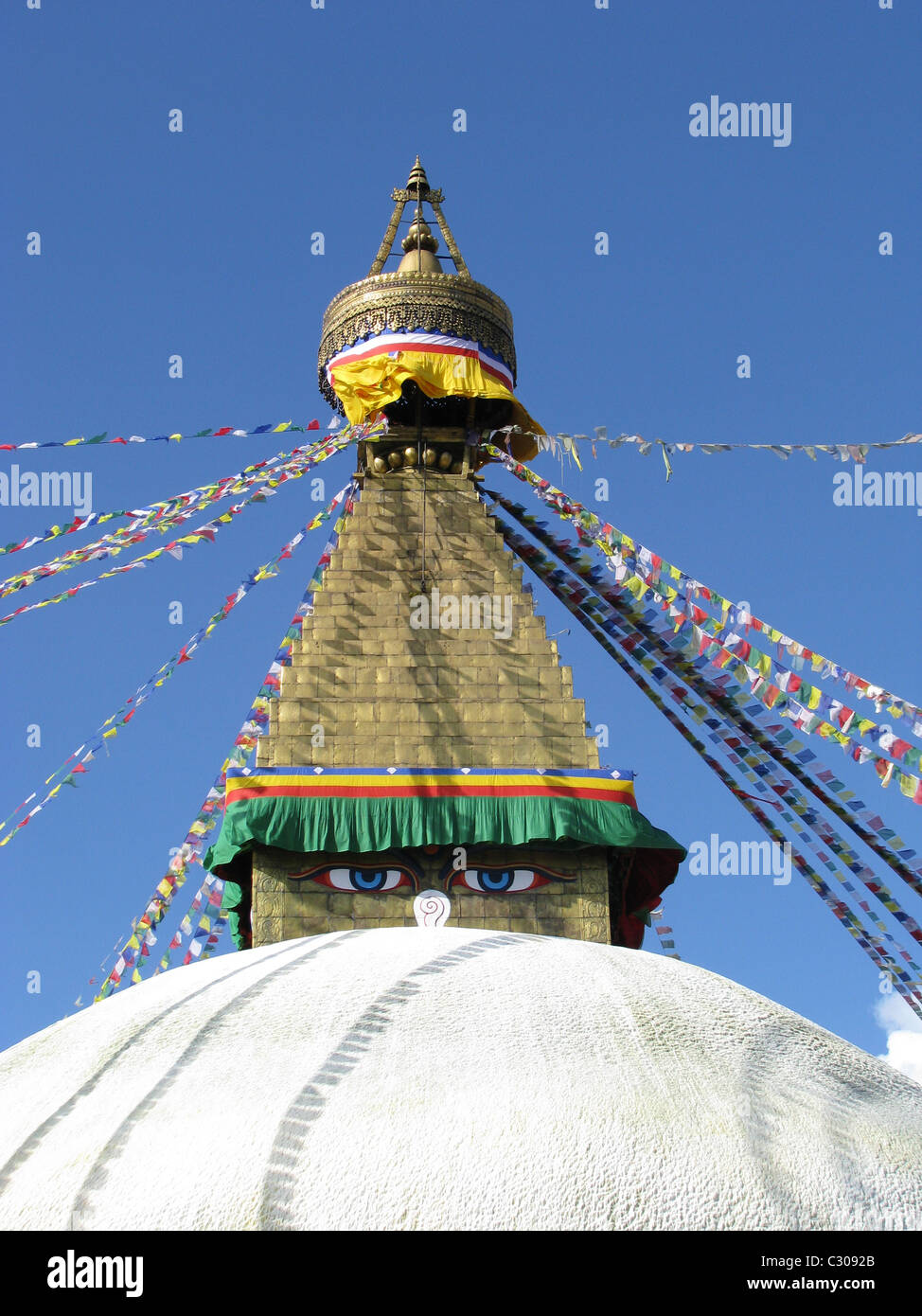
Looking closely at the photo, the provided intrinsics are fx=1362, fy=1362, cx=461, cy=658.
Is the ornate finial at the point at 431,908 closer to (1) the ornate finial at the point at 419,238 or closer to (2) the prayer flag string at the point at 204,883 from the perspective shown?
(2) the prayer flag string at the point at 204,883

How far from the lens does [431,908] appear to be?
11.1 meters

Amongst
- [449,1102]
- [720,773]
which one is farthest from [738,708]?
[449,1102]

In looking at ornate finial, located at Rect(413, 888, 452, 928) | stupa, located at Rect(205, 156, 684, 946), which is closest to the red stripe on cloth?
stupa, located at Rect(205, 156, 684, 946)

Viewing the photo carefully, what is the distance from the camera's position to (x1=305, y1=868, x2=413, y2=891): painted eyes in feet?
37.1

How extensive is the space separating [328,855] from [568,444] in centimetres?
430

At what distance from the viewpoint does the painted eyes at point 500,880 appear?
11.3m

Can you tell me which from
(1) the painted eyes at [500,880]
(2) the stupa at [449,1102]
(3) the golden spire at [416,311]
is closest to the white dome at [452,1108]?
(2) the stupa at [449,1102]

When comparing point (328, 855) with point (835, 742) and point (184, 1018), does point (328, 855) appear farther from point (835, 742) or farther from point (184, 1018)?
point (184, 1018)

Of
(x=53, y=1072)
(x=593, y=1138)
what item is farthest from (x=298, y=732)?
(x=593, y=1138)

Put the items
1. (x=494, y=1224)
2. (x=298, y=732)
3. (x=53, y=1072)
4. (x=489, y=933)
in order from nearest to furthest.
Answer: (x=494, y=1224), (x=53, y=1072), (x=489, y=933), (x=298, y=732)

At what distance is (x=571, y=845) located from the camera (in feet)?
37.6

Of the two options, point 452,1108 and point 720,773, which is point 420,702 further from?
point 452,1108

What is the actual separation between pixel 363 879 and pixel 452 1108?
25.1 ft
